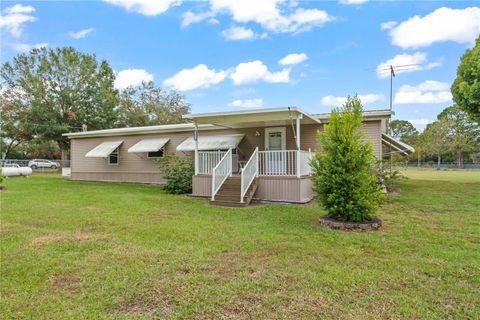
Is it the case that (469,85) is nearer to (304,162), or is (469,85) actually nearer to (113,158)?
(304,162)

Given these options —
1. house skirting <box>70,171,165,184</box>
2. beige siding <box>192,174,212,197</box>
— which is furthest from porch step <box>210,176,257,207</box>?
house skirting <box>70,171,165,184</box>

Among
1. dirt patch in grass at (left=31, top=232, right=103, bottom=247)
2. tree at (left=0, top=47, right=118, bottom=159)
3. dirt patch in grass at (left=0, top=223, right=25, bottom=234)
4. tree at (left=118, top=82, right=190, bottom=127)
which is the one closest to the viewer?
dirt patch in grass at (left=31, top=232, right=103, bottom=247)

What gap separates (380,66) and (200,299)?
14.6 m

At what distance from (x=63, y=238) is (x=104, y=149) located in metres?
11.3

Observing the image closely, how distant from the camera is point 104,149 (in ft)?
51.4

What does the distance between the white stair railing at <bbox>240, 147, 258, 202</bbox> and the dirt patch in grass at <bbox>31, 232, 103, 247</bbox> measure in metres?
4.43

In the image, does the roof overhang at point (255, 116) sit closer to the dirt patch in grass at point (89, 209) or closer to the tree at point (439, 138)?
the dirt patch in grass at point (89, 209)

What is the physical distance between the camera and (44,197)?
1004 cm

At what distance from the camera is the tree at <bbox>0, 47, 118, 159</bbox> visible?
2653 centimetres

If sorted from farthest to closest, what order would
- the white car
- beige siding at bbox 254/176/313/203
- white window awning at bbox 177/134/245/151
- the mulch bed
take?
1. the white car
2. white window awning at bbox 177/134/245/151
3. beige siding at bbox 254/176/313/203
4. the mulch bed

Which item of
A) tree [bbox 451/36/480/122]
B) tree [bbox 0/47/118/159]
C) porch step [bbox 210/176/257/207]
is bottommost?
porch step [bbox 210/176/257/207]

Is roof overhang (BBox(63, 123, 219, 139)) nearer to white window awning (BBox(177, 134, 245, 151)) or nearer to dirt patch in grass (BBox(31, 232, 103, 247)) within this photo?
white window awning (BBox(177, 134, 245, 151))

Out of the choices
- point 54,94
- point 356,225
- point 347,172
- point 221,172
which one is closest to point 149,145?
point 221,172

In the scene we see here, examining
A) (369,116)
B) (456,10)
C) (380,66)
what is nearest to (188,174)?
(369,116)
